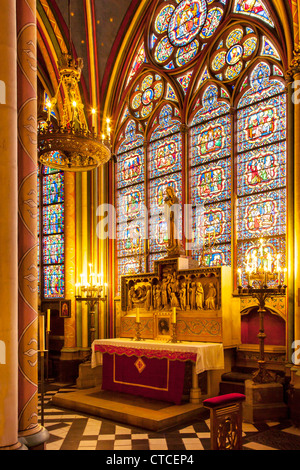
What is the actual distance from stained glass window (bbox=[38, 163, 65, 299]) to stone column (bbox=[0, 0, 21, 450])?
31.8 ft

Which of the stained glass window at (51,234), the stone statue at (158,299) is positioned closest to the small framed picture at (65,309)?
the stained glass window at (51,234)

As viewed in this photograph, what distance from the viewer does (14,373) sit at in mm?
3797

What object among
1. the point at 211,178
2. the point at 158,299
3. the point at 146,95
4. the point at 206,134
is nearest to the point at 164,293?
the point at 158,299

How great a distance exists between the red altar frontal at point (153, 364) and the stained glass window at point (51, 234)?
4.50 meters

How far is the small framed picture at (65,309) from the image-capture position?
471 inches

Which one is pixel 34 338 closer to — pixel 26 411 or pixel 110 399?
pixel 26 411

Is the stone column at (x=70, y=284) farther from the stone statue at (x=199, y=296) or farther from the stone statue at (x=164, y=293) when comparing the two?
the stone statue at (x=199, y=296)

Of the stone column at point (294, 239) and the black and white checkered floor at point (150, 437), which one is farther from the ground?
the stone column at point (294, 239)

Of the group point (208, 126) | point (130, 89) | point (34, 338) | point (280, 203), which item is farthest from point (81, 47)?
point (34, 338)

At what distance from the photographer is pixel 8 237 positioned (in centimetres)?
385

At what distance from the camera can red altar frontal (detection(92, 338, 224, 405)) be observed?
7957mm

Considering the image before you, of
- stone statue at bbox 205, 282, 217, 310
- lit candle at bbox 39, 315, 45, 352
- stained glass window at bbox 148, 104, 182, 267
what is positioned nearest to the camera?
lit candle at bbox 39, 315, 45, 352

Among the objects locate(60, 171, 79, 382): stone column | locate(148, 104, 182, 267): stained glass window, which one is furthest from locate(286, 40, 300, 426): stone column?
locate(60, 171, 79, 382): stone column

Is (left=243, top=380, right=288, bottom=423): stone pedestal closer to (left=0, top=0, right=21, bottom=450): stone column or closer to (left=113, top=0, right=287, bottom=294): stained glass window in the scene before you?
(left=113, top=0, right=287, bottom=294): stained glass window
